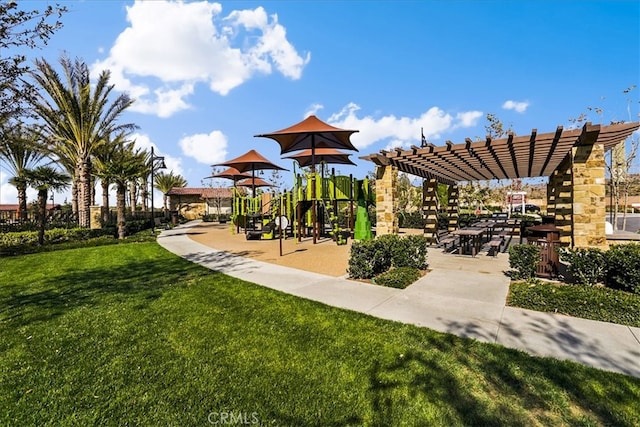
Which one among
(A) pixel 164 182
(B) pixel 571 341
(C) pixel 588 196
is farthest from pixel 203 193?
(B) pixel 571 341

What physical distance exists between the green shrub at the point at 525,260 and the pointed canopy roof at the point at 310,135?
867cm

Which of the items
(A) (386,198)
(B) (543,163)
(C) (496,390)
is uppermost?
(B) (543,163)

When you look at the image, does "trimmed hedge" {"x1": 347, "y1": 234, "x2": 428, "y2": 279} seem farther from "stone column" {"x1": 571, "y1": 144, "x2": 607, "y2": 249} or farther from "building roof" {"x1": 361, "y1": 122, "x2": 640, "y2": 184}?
"stone column" {"x1": 571, "y1": 144, "x2": 607, "y2": 249}

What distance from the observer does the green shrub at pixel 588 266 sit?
19.7ft

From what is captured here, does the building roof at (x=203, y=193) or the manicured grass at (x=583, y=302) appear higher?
the building roof at (x=203, y=193)

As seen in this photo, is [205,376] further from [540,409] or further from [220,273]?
[220,273]

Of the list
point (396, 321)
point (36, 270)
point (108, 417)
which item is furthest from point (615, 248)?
point (36, 270)

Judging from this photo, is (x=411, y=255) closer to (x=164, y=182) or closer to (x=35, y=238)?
(x=35, y=238)

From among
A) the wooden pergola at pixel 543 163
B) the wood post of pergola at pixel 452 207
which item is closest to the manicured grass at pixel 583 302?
the wooden pergola at pixel 543 163

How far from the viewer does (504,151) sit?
975cm

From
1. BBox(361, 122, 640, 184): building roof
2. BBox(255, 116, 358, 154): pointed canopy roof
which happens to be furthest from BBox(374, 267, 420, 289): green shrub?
BBox(255, 116, 358, 154): pointed canopy roof

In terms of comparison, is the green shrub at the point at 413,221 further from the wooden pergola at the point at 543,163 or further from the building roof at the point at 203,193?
the building roof at the point at 203,193

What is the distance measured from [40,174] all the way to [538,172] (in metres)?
25.0

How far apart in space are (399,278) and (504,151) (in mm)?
5959
